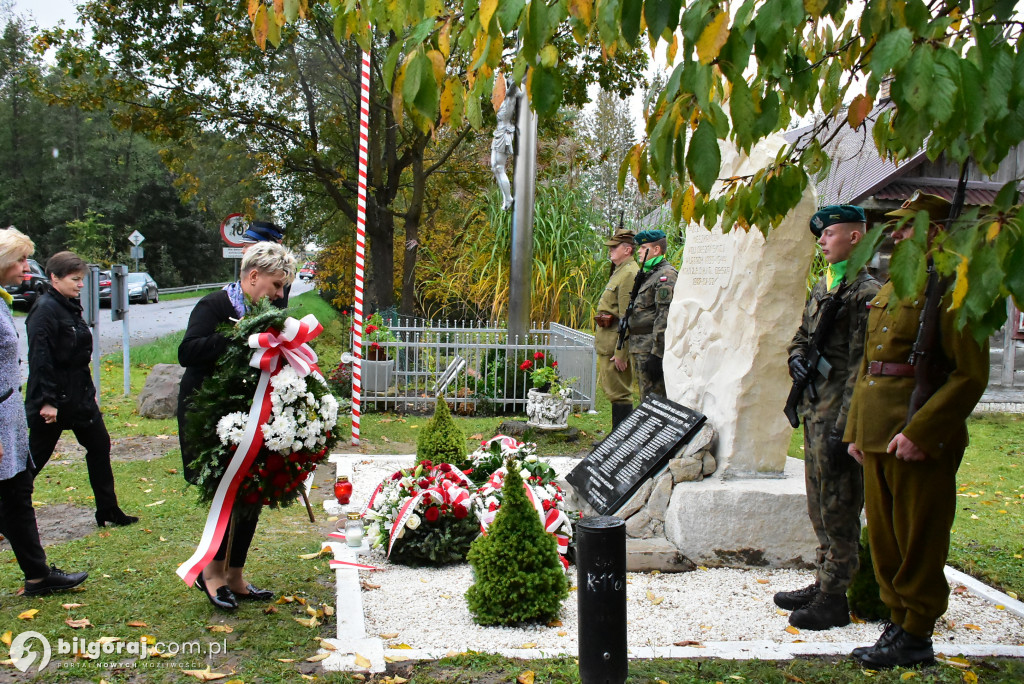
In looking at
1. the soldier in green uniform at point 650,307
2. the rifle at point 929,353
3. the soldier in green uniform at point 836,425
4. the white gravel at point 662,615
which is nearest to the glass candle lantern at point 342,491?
the white gravel at point 662,615

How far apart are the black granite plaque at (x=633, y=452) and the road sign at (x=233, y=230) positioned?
10869mm

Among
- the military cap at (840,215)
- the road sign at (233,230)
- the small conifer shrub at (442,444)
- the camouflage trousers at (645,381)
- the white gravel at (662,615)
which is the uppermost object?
the road sign at (233,230)

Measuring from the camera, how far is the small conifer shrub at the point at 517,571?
3.87 m

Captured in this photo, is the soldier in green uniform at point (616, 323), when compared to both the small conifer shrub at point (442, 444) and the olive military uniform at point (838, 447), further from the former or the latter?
the olive military uniform at point (838, 447)

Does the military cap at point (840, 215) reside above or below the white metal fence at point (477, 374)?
above

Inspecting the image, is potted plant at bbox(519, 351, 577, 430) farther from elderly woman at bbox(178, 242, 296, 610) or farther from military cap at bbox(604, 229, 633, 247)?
elderly woman at bbox(178, 242, 296, 610)

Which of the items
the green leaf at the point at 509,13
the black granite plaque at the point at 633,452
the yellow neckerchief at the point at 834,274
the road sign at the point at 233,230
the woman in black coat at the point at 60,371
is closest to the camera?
the green leaf at the point at 509,13

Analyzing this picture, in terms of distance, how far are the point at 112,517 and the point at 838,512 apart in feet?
15.3

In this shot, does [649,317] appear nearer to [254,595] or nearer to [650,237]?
[650,237]

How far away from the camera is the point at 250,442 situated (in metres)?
3.65

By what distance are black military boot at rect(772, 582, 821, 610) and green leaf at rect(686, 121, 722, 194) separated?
319cm

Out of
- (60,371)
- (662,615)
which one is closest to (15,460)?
(60,371)

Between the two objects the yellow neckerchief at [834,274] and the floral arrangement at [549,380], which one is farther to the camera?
the floral arrangement at [549,380]

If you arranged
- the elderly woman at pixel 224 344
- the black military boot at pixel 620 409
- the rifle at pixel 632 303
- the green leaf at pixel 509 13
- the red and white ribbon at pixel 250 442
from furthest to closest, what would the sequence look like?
1. the black military boot at pixel 620 409
2. the rifle at pixel 632 303
3. the elderly woman at pixel 224 344
4. the red and white ribbon at pixel 250 442
5. the green leaf at pixel 509 13
